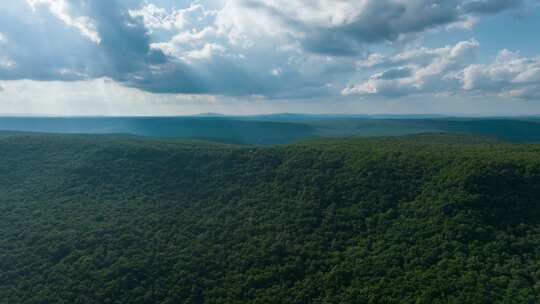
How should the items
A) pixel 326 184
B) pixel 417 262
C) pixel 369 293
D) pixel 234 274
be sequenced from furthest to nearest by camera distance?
pixel 326 184 < pixel 234 274 < pixel 417 262 < pixel 369 293

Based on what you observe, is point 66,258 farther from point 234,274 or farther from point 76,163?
point 76,163

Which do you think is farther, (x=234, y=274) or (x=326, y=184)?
(x=326, y=184)

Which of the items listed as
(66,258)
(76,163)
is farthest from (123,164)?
(66,258)

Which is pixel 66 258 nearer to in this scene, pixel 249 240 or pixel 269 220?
pixel 249 240

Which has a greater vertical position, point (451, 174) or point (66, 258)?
point (451, 174)

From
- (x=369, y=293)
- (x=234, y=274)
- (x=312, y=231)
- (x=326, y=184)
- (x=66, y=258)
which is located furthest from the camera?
(x=326, y=184)

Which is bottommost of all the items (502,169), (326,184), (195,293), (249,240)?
(195,293)
